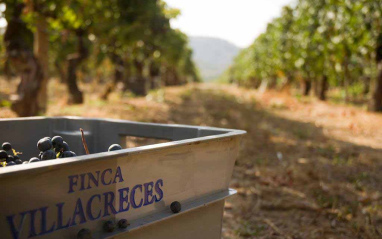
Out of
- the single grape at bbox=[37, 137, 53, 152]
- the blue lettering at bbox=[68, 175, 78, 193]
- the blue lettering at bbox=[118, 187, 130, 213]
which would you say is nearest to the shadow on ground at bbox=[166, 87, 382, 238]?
the blue lettering at bbox=[118, 187, 130, 213]

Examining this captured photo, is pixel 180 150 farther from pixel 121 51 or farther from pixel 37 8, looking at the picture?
pixel 121 51

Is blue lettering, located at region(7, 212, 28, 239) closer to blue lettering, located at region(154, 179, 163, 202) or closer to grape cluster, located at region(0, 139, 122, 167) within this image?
grape cluster, located at region(0, 139, 122, 167)

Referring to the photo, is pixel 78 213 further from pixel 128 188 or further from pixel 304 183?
pixel 304 183

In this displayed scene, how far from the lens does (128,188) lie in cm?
190

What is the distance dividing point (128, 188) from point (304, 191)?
13.5ft

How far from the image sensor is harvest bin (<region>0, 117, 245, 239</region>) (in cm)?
152

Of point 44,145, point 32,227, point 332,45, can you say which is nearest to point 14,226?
point 32,227

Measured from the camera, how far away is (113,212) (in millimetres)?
1866

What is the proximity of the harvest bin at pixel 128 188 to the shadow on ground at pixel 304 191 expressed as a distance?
65.7 inches

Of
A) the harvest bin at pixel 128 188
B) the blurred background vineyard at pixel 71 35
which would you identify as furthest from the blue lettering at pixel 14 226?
the blurred background vineyard at pixel 71 35

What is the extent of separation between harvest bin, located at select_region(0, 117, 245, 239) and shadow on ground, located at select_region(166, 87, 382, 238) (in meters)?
1.67

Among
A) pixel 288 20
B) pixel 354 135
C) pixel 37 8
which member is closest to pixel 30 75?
pixel 37 8

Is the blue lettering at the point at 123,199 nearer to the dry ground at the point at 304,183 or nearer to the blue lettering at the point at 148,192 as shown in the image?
the blue lettering at the point at 148,192

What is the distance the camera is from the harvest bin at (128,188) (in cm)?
152
